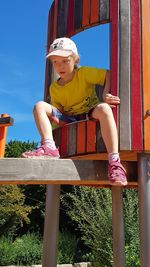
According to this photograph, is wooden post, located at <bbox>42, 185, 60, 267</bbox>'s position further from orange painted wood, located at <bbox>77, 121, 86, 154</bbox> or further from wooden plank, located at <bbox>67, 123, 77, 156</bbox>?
orange painted wood, located at <bbox>77, 121, 86, 154</bbox>

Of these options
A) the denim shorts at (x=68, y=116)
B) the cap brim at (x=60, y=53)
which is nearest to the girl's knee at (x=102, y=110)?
the denim shorts at (x=68, y=116)

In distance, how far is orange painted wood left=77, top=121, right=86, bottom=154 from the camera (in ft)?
12.6

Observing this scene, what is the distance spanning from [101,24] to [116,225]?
2462 mm

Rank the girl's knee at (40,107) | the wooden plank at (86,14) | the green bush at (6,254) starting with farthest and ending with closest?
the green bush at (6,254)
the wooden plank at (86,14)
the girl's knee at (40,107)

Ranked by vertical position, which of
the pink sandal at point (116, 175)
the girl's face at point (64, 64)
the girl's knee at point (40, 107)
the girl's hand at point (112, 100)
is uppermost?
the girl's face at point (64, 64)

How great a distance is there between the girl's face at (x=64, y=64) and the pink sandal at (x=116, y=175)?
1.11 meters

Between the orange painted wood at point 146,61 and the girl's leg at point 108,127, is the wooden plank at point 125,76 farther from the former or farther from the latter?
the girl's leg at point 108,127

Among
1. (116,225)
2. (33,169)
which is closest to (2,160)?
(33,169)

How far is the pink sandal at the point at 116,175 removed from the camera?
3.00 meters

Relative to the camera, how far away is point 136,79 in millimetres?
3818

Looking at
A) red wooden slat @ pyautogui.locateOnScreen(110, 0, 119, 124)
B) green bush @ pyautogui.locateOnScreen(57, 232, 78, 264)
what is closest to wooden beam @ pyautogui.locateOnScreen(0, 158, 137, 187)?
red wooden slat @ pyautogui.locateOnScreen(110, 0, 119, 124)

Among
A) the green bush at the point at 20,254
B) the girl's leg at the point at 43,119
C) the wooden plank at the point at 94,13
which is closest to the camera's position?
the girl's leg at the point at 43,119

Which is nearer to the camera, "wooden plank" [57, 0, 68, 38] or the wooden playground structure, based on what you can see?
the wooden playground structure

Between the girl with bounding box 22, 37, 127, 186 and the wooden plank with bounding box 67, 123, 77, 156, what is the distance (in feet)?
0.24
